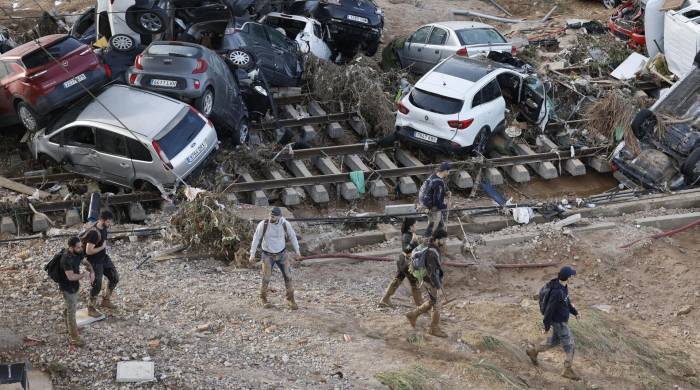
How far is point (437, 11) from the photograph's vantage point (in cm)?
2661

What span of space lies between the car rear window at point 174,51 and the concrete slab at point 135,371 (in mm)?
7956

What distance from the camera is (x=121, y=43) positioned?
61.1 ft

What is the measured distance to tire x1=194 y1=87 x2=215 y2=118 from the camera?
16.2 metres

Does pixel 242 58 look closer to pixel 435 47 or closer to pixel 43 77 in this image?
pixel 43 77

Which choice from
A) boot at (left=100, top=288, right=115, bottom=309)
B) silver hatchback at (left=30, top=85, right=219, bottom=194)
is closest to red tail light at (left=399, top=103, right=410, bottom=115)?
silver hatchback at (left=30, top=85, right=219, bottom=194)

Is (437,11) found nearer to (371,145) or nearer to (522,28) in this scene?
(522,28)

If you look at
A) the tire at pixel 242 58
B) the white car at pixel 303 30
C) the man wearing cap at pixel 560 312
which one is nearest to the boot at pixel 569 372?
the man wearing cap at pixel 560 312

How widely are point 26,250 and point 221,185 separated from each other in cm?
345

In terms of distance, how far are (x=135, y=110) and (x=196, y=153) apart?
4.04ft

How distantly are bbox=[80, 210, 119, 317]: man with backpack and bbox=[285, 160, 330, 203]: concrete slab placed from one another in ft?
18.3

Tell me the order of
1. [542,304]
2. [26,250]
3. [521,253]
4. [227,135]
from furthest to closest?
[227,135], [521,253], [26,250], [542,304]

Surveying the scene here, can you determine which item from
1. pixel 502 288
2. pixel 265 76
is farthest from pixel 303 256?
pixel 265 76

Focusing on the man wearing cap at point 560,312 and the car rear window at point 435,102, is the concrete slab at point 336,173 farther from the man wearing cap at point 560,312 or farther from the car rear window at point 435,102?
the man wearing cap at point 560,312

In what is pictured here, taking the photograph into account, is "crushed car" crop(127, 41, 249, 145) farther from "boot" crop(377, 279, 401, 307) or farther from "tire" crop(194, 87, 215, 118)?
"boot" crop(377, 279, 401, 307)
